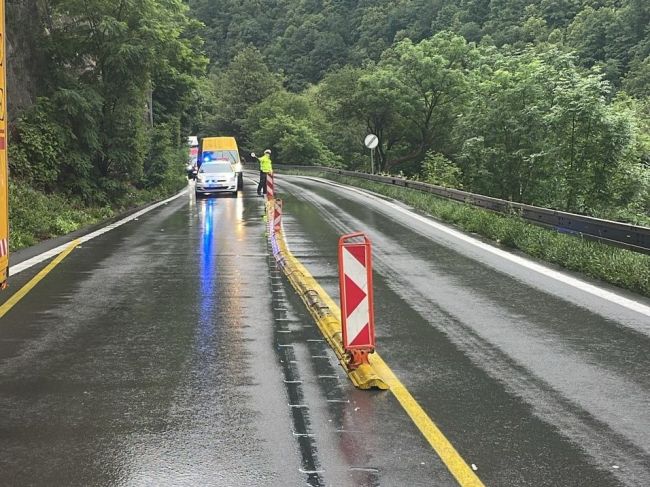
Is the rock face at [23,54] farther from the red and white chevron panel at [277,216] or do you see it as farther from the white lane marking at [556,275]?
the white lane marking at [556,275]

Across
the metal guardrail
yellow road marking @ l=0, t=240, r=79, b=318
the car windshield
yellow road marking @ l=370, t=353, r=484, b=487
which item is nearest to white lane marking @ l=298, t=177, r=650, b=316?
the metal guardrail

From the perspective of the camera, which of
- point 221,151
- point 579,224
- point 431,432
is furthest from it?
point 221,151

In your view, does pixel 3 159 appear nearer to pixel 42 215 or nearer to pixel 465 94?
pixel 42 215

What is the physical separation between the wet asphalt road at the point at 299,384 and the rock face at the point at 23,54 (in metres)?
12.9

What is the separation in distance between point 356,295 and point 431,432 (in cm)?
157

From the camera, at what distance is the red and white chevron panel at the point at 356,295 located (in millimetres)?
5773

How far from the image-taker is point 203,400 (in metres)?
5.17

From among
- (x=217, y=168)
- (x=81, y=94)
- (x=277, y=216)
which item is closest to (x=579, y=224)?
(x=277, y=216)

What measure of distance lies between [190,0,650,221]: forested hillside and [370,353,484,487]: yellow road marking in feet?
55.0

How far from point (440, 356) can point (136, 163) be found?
67.2 ft

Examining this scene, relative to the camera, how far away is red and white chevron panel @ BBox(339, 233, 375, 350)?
577 cm

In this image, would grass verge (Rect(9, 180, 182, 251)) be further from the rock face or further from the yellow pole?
the yellow pole

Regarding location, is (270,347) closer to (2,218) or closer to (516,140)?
(2,218)

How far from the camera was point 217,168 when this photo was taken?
2972 cm
